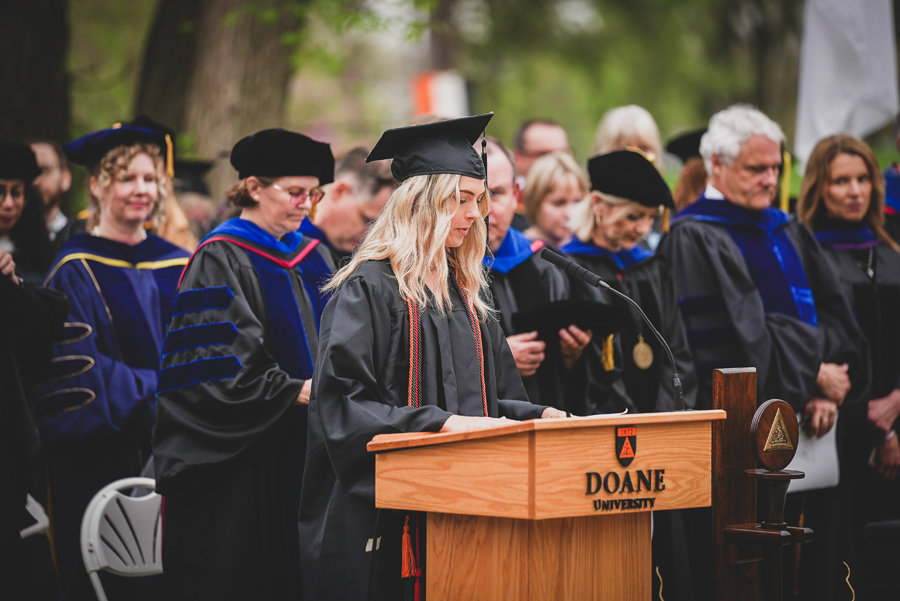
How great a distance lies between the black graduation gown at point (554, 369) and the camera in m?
4.25

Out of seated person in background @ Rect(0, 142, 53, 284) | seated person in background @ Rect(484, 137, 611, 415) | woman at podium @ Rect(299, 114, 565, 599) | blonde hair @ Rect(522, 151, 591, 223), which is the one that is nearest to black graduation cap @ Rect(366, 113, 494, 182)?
woman at podium @ Rect(299, 114, 565, 599)

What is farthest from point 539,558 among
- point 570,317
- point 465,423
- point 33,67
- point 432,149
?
point 33,67

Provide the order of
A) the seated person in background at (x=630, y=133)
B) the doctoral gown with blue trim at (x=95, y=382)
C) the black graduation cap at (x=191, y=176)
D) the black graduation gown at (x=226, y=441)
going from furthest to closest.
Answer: the black graduation cap at (x=191, y=176) → the seated person in background at (x=630, y=133) → the doctoral gown with blue trim at (x=95, y=382) → the black graduation gown at (x=226, y=441)

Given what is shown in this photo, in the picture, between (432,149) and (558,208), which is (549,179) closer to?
(558,208)

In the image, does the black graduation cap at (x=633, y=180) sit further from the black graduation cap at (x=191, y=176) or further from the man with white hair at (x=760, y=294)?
the black graduation cap at (x=191, y=176)

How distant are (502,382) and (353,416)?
72 cm

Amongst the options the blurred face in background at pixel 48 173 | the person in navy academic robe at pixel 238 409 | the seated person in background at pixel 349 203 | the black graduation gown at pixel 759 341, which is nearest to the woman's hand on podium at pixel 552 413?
the person in navy academic robe at pixel 238 409

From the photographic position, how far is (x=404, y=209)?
2949 millimetres

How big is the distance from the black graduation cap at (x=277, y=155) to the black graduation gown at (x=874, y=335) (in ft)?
9.63

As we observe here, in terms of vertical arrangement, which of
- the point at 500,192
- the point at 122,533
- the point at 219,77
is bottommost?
the point at 122,533

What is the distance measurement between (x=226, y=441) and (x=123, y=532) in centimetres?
65

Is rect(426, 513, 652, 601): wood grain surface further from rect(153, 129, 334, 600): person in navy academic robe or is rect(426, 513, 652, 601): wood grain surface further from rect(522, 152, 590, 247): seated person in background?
rect(522, 152, 590, 247): seated person in background

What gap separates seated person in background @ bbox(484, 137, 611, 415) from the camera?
13.8 ft

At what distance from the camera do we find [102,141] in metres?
4.52
